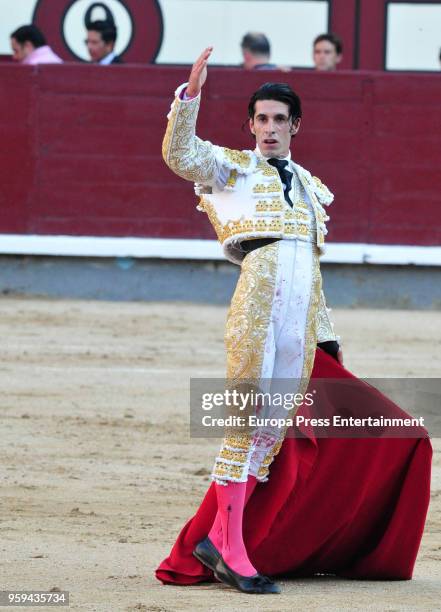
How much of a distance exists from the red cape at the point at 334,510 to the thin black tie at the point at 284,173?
0.39 metres

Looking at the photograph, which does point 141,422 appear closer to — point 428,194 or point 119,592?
point 119,592

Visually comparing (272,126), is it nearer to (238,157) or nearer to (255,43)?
(238,157)

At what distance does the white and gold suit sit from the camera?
338 cm

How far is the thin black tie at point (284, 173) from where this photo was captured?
3477 millimetres

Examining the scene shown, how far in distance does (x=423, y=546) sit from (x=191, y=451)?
1365 mm

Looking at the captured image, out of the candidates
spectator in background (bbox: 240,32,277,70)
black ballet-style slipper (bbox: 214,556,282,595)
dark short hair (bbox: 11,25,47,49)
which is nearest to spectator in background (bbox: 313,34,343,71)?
spectator in background (bbox: 240,32,277,70)

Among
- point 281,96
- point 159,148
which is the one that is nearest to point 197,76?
point 281,96

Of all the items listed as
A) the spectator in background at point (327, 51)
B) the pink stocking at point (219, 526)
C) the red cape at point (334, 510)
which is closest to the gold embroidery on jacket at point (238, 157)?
the red cape at point (334, 510)

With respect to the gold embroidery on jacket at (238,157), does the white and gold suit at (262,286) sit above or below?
below

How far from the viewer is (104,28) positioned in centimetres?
817

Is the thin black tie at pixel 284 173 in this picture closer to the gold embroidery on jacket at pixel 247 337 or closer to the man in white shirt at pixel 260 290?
the man in white shirt at pixel 260 290

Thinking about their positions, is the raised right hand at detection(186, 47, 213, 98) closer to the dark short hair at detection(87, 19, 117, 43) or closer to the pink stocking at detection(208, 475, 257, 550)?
the pink stocking at detection(208, 475, 257, 550)

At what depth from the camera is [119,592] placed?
3.37 metres

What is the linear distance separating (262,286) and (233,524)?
53 centimetres
